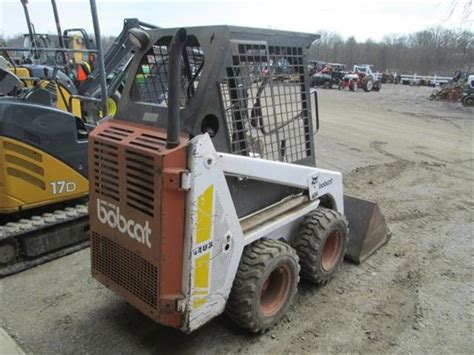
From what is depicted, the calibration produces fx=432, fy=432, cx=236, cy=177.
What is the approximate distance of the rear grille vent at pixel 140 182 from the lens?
2.50m

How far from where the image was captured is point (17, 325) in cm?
332

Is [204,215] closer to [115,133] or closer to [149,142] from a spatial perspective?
[149,142]

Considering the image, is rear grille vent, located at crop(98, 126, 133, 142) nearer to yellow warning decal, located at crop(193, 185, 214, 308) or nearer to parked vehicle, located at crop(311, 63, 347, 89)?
yellow warning decal, located at crop(193, 185, 214, 308)

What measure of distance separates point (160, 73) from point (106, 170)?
1026 millimetres

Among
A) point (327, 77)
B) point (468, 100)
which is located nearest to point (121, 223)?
point (468, 100)

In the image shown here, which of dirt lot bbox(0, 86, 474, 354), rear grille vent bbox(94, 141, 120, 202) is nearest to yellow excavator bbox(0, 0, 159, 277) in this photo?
dirt lot bbox(0, 86, 474, 354)

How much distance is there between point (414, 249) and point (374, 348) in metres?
1.99

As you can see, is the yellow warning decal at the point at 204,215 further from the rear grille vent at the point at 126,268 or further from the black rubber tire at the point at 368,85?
the black rubber tire at the point at 368,85

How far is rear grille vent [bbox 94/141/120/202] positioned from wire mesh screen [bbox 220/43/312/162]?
2.57 ft

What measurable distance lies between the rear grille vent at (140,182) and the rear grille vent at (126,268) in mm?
353

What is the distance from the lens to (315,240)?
11.7 feet

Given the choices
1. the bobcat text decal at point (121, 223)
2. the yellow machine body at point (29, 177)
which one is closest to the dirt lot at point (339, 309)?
the yellow machine body at point (29, 177)

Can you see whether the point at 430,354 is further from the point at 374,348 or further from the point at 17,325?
the point at 17,325

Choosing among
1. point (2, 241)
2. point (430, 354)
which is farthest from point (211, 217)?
point (2, 241)
